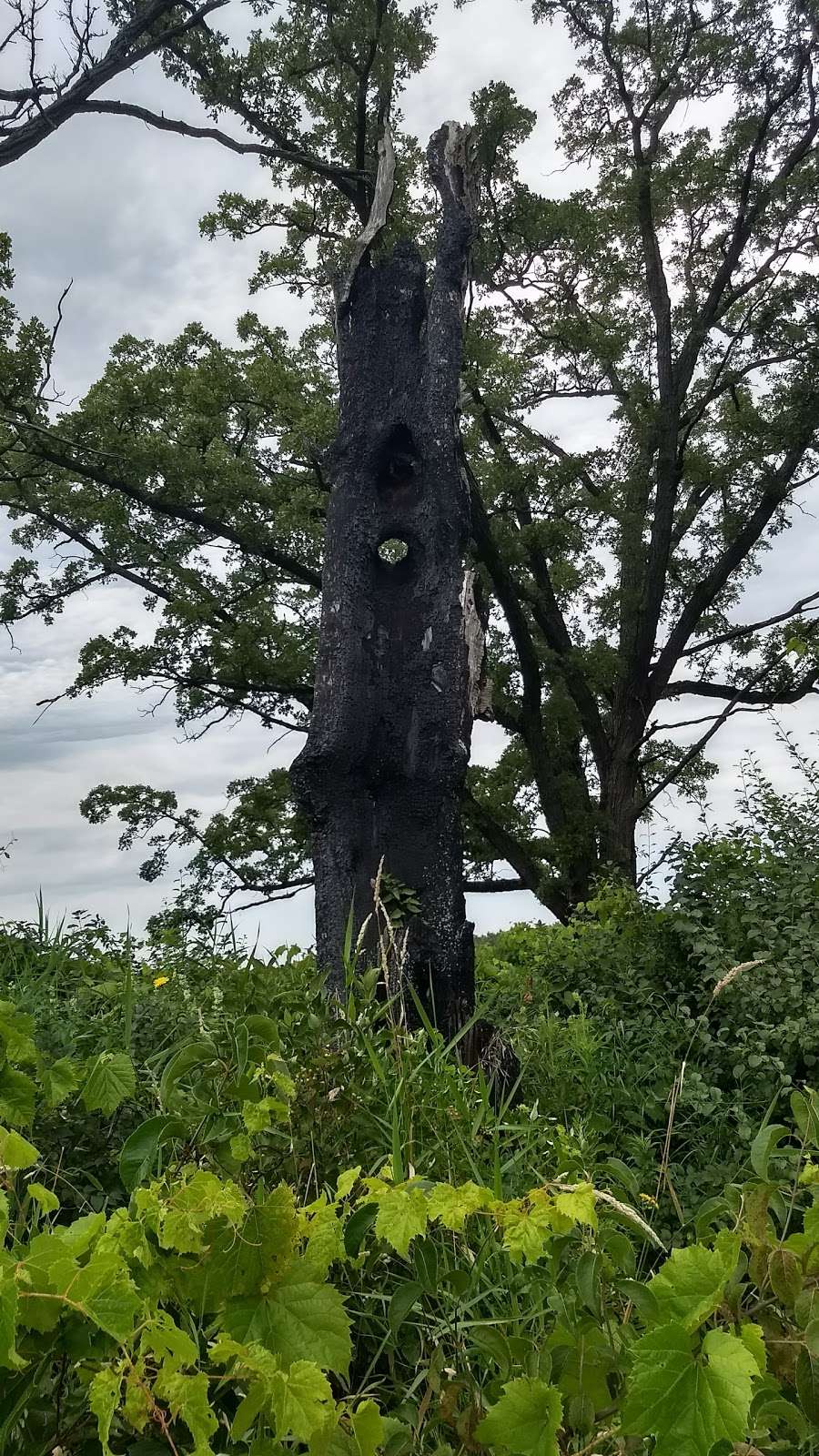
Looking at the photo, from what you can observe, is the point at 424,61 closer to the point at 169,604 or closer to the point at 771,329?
the point at 771,329

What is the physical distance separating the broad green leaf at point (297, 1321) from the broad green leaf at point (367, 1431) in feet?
0.21

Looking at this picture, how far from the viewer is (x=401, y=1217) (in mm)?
1707

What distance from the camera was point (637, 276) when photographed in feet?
55.5

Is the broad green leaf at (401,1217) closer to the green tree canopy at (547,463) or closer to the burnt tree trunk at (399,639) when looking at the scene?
the burnt tree trunk at (399,639)

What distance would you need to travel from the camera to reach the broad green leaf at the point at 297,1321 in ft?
4.84

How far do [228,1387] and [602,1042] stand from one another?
14.9ft

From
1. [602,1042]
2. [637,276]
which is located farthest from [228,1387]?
[637,276]

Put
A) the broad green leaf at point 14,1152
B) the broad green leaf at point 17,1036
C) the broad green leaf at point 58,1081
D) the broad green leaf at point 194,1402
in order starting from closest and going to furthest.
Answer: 1. the broad green leaf at point 194,1402
2. the broad green leaf at point 14,1152
3. the broad green leaf at point 17,1036
4. the broad green leaf at point 58,1081

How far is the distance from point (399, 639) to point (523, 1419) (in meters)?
6.23

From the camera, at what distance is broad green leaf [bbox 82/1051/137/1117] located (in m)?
2.18

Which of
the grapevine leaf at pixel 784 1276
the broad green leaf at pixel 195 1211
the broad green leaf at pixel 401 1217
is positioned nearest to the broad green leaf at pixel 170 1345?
the broad green leaf at pixel 195 1211

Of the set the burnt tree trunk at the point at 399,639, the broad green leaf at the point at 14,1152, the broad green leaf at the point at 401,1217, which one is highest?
the burnt tree trunk at the point at 399,639

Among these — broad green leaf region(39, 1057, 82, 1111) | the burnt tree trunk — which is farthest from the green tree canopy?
broad green leaf region(39, 1057, 82, 1111)

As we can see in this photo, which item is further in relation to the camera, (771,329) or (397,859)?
(771,329)
